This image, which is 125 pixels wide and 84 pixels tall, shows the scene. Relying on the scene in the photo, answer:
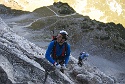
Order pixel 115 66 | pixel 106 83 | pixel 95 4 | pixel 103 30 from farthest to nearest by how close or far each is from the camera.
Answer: pixel 95 4, pixel 103 30, pixel 115 66, pixel 106 83

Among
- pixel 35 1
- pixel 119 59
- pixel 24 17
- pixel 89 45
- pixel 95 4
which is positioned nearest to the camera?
pixel 119 59

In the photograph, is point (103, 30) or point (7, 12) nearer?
point (103, 30)

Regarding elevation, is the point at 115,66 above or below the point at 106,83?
below

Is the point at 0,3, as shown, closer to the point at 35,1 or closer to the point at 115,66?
the point at 35,1

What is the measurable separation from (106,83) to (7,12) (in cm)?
5089

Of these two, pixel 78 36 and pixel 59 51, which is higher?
pixel 59 51

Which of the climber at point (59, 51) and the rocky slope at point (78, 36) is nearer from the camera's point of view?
the climber at point (59, 51)

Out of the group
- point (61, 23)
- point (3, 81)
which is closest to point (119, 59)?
point (61, 23)

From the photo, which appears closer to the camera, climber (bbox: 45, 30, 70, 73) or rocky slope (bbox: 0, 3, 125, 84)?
climber (bbox: 45, 30, 70, 73)

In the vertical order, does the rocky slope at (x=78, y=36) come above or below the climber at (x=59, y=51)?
below

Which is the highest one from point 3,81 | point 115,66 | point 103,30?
point 3,81

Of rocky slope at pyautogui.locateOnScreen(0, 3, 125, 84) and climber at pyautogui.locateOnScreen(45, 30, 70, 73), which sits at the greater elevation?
climber at pyautogui.locateOnScreen(45, 30, 70, 73)

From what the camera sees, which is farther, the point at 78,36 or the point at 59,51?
the point at 78,36

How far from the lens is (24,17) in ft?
204
